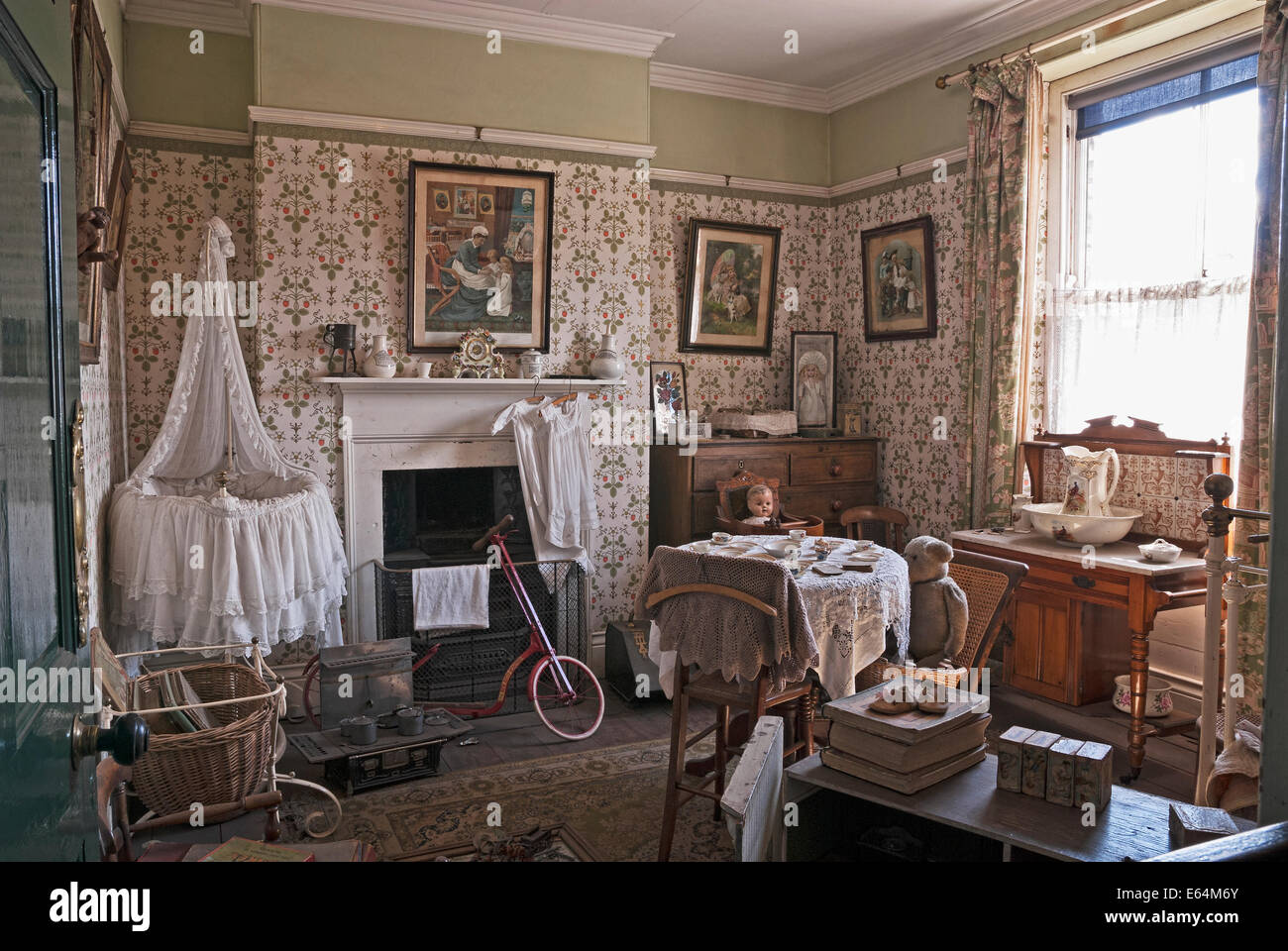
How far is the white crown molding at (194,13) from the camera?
5117 mm

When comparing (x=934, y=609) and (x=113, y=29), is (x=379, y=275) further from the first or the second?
(x=934, y=609)

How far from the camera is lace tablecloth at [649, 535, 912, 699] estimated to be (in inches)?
142

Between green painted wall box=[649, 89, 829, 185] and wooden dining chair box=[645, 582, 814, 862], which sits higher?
green painted wall box=[649, 89, 829, 185]

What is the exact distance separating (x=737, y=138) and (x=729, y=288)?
3.68 feet

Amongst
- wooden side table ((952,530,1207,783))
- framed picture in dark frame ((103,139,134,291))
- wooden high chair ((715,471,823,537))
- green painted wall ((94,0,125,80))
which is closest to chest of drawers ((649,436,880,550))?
wooden high chair ((715,471,823,537))

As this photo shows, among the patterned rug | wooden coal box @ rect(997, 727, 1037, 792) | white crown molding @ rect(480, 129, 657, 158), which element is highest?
white crown molding @ rect(480, 129, 657, 158)

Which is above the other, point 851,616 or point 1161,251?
point 1161,251

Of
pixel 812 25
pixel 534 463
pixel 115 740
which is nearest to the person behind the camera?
pixel 115 740

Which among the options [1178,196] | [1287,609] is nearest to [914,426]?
[1178,196]

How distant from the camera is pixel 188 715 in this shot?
3412 millimetres

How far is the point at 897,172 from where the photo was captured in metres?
6.42

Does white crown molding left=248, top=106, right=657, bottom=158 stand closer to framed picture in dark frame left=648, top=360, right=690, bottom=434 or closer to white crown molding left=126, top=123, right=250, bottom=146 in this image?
white crown molding left=126, top=123, right=250, bottom=146

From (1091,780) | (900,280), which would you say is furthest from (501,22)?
(1091,780)

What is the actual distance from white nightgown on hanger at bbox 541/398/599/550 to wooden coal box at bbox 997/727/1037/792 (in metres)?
3.59
